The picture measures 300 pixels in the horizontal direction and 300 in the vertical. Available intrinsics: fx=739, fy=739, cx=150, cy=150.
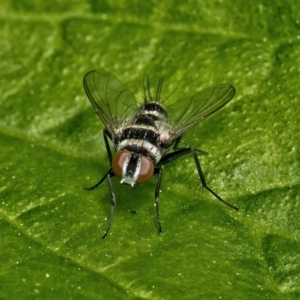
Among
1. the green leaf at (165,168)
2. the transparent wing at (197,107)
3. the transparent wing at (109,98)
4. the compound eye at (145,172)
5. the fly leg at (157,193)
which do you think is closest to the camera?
the green leaf at (165,168)

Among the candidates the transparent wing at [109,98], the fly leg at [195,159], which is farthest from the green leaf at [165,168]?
the transparent wing at [109,98]

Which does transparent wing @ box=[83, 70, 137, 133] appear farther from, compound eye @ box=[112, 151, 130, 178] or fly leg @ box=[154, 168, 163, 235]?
fly leg @ box=[154, 168, 163, 235]

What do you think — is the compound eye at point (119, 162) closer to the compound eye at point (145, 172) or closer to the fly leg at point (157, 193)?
the compound eye at point (145, 172)

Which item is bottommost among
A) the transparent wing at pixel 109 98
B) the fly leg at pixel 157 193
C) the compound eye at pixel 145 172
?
the fly leg at pixel 157 193

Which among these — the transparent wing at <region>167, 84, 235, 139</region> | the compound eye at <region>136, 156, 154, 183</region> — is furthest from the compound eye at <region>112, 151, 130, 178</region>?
the transparent wing at <region>167, 84, 235, 139</region>

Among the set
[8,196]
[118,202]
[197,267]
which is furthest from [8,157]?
[197,267]

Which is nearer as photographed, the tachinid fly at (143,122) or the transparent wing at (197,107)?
the tachinid fly at (143,122)

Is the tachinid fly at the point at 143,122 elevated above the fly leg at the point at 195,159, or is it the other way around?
the tachinid fly at the point at 143,122
